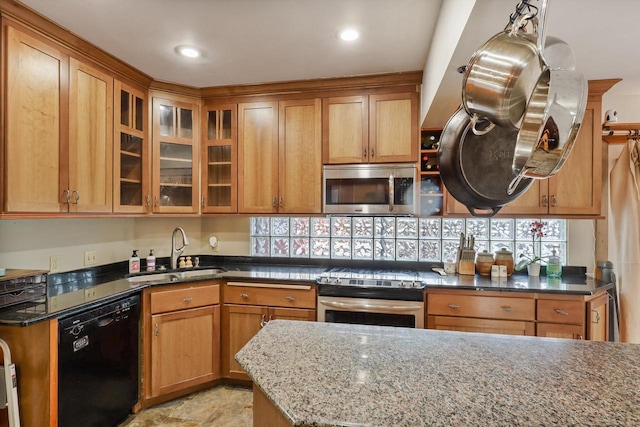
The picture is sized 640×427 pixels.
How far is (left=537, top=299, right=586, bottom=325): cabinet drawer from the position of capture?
2227 millimetres

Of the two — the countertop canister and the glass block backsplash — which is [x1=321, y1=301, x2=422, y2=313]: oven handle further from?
the countertop canister

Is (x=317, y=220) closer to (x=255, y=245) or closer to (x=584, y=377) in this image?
(x=255, y=245)

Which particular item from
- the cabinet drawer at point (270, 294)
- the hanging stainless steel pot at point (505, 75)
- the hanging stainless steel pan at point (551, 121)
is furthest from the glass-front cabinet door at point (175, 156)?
the hanging stainless steel pan at point (551, 121)

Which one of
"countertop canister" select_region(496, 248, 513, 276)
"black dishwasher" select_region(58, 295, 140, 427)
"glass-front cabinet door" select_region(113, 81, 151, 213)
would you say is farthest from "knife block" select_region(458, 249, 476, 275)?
"glass-front cabinet door" select_region(113, 81, 151, 213)

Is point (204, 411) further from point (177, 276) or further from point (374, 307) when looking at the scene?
point (374, 307)

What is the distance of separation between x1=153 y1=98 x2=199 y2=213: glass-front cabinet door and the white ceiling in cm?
39

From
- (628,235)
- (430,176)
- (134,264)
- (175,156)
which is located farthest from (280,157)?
(628,235)

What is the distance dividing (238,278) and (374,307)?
1.07 m

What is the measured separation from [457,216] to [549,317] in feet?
2.98

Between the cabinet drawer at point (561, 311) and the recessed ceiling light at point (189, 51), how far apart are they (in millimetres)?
2852

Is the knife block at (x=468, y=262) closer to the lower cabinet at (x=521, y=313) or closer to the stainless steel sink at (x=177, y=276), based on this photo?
the lower cabinet at (x=521, y=313)

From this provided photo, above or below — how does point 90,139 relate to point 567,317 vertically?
above

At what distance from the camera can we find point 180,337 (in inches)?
97.9

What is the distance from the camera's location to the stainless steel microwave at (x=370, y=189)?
8.66 feet
